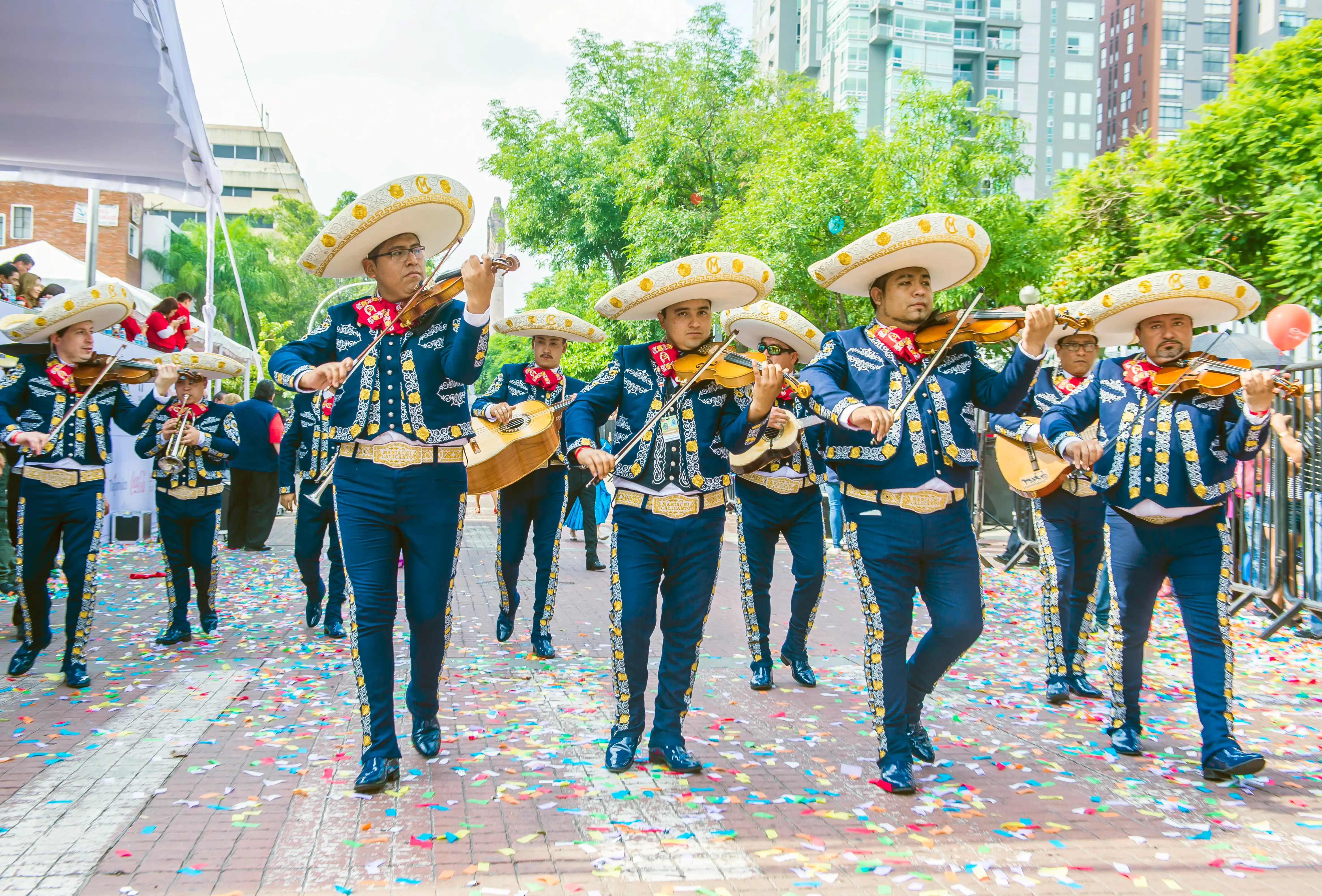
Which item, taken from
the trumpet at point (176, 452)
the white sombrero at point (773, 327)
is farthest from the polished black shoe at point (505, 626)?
the white sombrero at point (773, 327)

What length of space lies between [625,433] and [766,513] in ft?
6.61

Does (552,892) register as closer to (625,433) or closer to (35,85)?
(625,433)

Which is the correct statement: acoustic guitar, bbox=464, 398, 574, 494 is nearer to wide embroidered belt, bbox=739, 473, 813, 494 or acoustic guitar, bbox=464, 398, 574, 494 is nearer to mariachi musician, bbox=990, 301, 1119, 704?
wide embroidered belt, bbox=739, 473, 813, 494

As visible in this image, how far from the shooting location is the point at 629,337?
103 ft

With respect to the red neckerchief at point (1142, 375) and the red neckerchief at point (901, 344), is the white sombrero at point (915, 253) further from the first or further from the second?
the red neckerchief at point (1142, 375)

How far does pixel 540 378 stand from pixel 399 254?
11.1 feet

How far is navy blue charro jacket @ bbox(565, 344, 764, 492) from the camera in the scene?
475 cm

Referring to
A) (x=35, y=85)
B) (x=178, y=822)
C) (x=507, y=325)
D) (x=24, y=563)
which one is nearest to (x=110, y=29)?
(x=35, y=85)

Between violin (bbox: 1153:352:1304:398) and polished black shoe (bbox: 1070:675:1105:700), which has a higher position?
violin (bbox: 1153:352:1304:398)

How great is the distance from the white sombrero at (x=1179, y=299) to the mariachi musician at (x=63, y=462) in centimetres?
547

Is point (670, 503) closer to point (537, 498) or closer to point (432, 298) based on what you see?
point (432, 298)

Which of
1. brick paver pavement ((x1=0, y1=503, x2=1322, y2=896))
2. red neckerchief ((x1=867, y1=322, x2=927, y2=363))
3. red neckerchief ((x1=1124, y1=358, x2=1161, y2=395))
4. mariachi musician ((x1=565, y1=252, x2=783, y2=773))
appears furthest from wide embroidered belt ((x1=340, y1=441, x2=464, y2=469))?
red neckerchief ((x1=1124, y1=358, x2=1161, y2=395))

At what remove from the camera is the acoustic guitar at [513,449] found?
7176 mm

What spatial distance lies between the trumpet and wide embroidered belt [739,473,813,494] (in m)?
4.16
